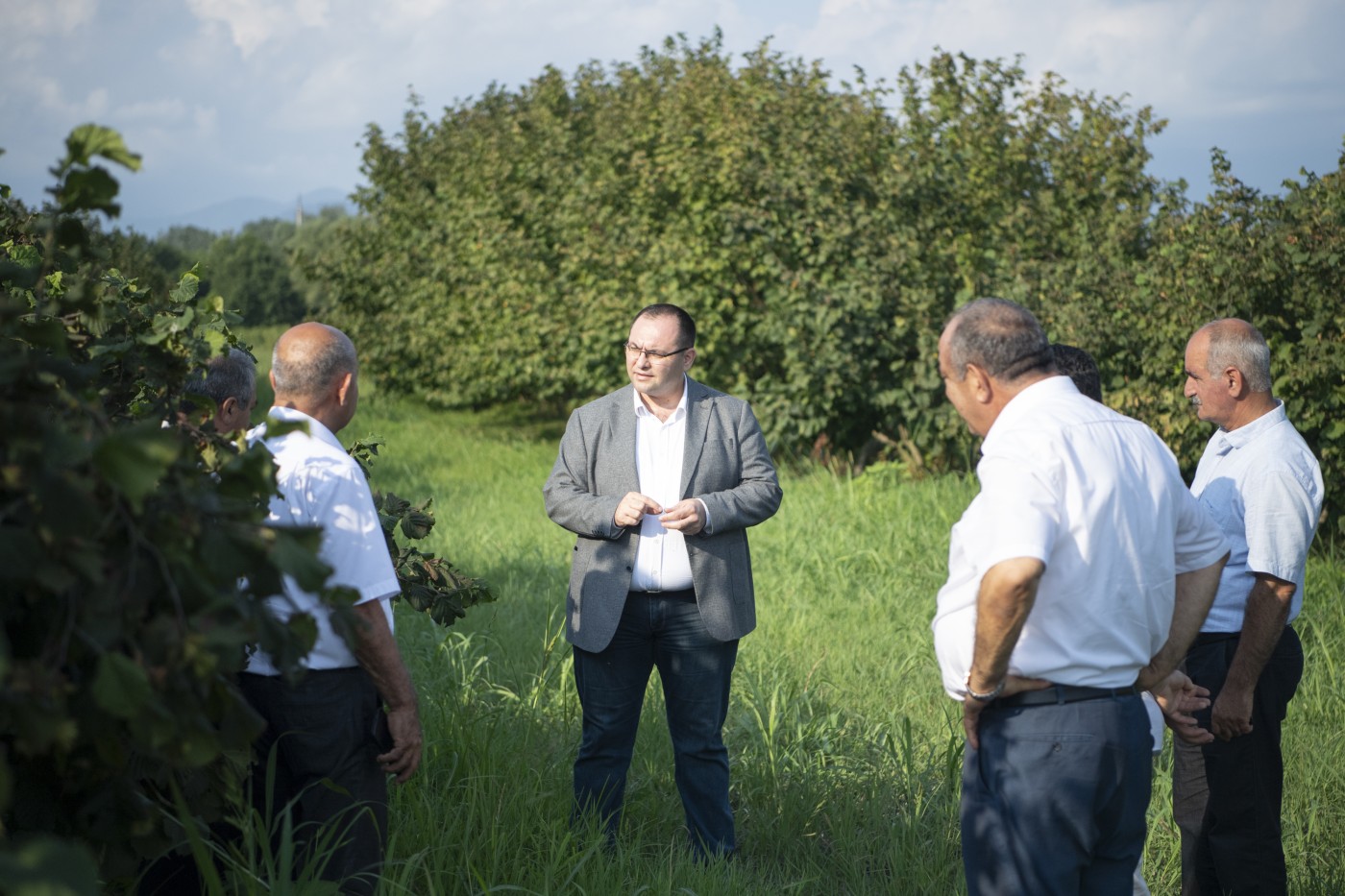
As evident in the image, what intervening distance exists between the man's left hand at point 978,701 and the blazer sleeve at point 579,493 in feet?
5.40

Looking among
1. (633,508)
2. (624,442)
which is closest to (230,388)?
(633,508)

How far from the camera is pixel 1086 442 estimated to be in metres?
2.70

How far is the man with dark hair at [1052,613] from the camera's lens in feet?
8.72

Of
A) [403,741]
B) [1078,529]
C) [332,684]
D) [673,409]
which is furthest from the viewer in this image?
[673,409]

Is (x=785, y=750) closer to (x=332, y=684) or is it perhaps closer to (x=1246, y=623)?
(x=1246, y=623)

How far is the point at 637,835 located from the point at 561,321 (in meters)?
11.7

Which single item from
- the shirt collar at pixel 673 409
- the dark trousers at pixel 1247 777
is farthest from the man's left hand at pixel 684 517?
the dark trousers at pixel 1247 777

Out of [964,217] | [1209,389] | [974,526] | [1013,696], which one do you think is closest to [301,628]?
[974,526]

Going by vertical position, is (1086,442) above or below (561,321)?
below

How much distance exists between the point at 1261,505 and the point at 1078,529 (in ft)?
4.13

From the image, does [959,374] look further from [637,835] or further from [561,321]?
[561,321]

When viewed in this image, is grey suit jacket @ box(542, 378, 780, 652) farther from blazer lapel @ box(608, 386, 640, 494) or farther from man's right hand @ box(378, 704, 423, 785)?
man's right hand @ box(378, 704, 423, 785)

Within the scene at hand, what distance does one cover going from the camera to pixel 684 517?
4059 mm

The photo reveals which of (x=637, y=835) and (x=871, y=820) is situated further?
(x=871, y=820)
